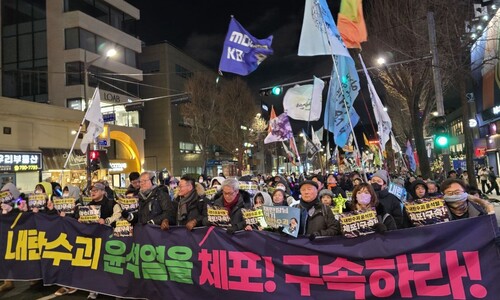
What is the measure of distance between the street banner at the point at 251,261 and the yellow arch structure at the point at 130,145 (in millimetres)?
26917

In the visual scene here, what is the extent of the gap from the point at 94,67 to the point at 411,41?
79.5 feet

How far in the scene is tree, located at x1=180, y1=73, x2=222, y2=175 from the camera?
40.5 meters

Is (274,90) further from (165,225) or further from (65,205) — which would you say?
(165,225)

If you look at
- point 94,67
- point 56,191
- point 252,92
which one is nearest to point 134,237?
point 56,191

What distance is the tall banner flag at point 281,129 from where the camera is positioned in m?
18.3

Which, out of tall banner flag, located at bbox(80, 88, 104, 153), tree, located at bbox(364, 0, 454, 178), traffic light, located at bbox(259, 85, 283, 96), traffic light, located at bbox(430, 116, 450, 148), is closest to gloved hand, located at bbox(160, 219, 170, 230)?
tall banner flag, located at bbox(80, 88, 104, 153)

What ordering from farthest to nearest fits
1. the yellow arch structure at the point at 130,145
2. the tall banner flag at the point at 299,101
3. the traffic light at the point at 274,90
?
the yellow arch structure at the point at 130,145, the traffic light at the point at 274,90, the tall banner flag at the point at 299,101

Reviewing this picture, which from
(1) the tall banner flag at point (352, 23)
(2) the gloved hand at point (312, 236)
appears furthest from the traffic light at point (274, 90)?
(2) the gloved hand at point (312, 236)

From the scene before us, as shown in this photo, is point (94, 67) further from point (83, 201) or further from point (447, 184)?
point (447, 184)

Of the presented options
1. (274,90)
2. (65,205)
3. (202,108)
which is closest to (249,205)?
(65,205)

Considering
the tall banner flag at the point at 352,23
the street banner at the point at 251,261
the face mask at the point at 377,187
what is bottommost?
the street banner at the point at 251,261

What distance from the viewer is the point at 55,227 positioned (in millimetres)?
6887

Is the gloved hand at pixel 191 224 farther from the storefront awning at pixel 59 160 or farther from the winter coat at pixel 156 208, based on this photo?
the storefront awning at pixel 59 160

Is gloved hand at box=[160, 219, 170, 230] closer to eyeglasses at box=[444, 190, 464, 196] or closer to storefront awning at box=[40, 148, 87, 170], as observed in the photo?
eyeglasses at box=[444, 190, 464, 196]
